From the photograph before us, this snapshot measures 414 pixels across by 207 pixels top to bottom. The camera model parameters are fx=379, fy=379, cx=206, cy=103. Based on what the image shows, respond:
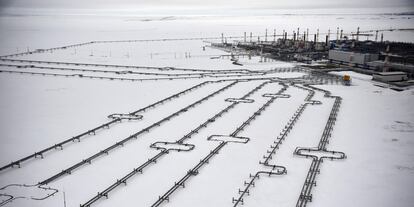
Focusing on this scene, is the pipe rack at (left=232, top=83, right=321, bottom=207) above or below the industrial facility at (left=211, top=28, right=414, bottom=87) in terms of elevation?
below

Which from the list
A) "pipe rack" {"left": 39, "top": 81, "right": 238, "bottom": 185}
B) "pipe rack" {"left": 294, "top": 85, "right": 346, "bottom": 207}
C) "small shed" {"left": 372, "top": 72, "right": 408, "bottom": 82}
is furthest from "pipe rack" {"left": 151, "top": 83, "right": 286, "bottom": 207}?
"small shed" {"left": 372, "top": 72, "right": 408, "bottom": 82}

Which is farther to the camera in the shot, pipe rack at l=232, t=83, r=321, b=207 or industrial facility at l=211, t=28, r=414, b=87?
industrial facility at l=211, t=28, r=414, b=87

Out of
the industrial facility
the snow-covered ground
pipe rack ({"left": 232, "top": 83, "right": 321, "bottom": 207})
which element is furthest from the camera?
the industrial facility

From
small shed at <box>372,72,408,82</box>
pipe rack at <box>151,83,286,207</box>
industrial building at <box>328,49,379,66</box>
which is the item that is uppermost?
industrial building at <box>328,49,379,66</box>

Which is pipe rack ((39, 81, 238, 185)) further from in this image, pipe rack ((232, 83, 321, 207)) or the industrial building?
the industrial building

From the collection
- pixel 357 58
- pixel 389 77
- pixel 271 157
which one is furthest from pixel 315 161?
pixel 357 58

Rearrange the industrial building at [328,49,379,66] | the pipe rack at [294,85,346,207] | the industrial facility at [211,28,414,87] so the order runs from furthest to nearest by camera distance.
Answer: the industrial building at [328,49,379,66], the industrial facility at [211,28,414,87], the pipe rack at [294,85,346,207]

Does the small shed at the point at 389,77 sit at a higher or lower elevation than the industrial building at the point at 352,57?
lower

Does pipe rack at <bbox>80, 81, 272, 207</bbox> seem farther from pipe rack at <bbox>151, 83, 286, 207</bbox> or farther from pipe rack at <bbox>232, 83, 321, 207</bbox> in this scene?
pipe rack at <bbox>232, 83, 321, 207</bbox>

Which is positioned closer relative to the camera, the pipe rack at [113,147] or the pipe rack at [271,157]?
the pipe rack at [271,157]

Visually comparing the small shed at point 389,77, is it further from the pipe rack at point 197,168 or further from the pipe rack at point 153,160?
the pipe rack at point 197,168

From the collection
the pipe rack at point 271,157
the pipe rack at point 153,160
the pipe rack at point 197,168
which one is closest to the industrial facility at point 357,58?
the pipe rack at point 271,157
